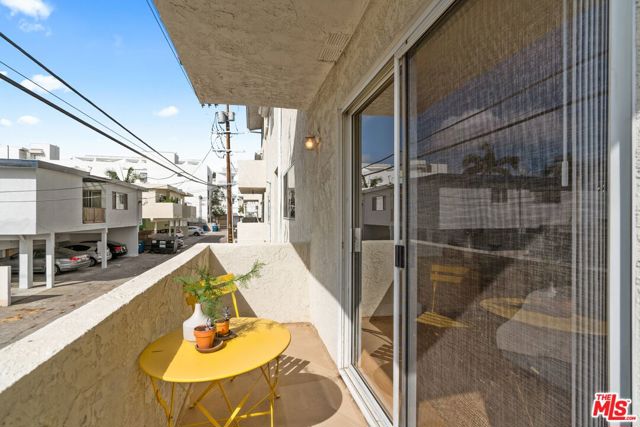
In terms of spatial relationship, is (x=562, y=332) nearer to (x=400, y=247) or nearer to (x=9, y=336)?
(x=400, y=247)

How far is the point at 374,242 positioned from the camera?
6.65 feet

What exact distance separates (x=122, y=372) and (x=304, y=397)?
140 centimetres

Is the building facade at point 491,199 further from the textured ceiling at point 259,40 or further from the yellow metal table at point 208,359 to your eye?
the yellow metal table at point 208,359

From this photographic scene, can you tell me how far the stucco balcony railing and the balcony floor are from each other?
613 inches

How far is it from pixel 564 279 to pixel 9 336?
1082 centimetres

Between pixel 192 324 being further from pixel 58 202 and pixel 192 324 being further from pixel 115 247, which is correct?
pixel 115 247

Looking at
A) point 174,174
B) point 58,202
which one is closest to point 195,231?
point 174,174

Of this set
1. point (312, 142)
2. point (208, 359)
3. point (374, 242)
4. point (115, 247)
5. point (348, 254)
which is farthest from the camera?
point (115, 247)

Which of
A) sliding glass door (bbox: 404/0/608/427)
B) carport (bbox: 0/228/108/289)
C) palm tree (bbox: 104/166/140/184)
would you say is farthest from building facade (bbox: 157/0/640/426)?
palm tree (bbox: 104/166/140/184)

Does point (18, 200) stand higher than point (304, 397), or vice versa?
point (18, 200)

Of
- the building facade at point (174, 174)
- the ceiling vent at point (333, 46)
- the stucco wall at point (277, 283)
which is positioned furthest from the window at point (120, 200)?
the ceiling vent at point (333, 46)

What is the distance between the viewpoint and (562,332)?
718 millimetres

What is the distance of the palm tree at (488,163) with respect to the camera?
2.82 ft

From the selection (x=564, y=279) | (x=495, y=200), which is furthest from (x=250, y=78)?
(x=564, y=279)
